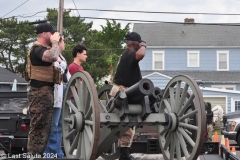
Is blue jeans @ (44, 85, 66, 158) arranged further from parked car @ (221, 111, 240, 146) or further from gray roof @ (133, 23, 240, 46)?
gray roof @ (133, 23, 240, 46)

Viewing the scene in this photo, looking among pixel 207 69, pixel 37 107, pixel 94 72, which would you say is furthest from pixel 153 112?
pixel 94 72

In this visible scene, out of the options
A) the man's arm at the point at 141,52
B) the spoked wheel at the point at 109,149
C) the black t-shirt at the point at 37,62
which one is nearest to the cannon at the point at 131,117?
the black t-shirt at the point at 37,62

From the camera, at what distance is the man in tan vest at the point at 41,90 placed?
603 centimetres

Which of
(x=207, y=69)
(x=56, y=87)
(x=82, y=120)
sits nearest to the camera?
(x=82, y=120)

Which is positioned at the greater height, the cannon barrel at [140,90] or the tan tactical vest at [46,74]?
the tan tactical vest at [46,74]

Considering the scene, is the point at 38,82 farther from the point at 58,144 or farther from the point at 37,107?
the point at 58,144

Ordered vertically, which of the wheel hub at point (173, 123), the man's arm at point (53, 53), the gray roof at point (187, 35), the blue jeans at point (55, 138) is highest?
the gray roof at point (187, 35)

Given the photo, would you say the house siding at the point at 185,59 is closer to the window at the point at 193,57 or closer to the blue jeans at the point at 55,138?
the window at the point at 193,57

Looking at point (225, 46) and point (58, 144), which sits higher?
point (225, 46)

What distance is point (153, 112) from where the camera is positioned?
248 inches

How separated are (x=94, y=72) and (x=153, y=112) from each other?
46.5 m

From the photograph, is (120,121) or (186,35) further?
(186,35)

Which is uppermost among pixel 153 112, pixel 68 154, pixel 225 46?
pixel 225 46

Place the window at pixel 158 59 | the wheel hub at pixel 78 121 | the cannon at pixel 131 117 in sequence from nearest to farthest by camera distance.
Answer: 1. the cannon at pixel 131 117
2. the wheel hub at pixel 78 121
3. the window at pixel 158 59
